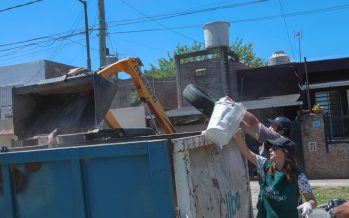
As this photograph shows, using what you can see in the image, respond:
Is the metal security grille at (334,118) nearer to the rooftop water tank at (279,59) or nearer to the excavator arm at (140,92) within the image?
the rooftop water tank at (279,59)

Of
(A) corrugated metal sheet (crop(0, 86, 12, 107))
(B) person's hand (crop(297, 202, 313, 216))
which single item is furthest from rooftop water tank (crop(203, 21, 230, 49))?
(B) person's hand (crop(297, 202, 313, 216))

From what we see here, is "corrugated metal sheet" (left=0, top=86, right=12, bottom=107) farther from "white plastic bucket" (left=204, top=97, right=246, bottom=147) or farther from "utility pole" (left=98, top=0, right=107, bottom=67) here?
"white plastic bucket" (left=204, top=97, right=246, bottom=147)

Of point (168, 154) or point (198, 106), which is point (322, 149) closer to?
point (198, 106)

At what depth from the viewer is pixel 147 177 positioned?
3.14m

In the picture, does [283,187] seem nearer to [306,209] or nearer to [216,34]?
[306,209]

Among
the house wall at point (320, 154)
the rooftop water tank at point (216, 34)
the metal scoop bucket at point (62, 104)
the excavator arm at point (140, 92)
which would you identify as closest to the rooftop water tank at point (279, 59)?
the rooftop water tank at point (216, 34)

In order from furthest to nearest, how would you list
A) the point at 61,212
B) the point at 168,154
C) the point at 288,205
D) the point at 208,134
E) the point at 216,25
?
the point at 216,25, the point at 288,205, the point at 208,134, the point at 61,212, the point at 168,154

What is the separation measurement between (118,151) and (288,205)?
1.87 metres

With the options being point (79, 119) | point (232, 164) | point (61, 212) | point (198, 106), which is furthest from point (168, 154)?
point (79, 119)

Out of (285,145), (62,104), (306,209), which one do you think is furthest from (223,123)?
(62,104)

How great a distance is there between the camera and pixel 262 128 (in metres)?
5.17

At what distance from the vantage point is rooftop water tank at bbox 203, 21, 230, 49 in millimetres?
23750

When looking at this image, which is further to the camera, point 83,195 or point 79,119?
point 79,119

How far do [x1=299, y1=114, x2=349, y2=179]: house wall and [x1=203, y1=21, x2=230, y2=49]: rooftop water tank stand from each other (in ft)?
28.1
